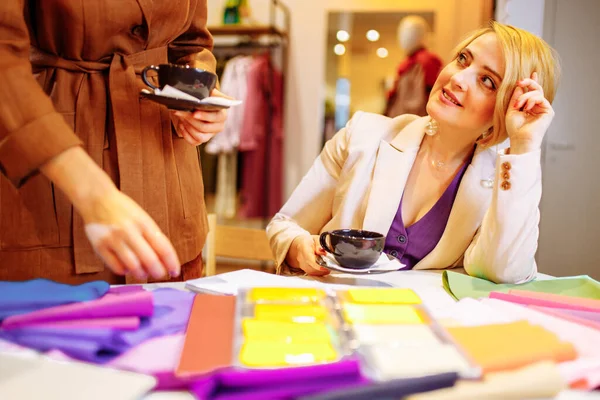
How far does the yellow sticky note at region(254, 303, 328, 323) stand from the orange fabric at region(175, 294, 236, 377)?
5 centimetres

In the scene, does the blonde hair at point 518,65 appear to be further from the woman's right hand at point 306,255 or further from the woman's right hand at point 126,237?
the woman's right hand at point 126,237

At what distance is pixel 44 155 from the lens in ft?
2.72

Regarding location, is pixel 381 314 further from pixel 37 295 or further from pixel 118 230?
pixel 37 295

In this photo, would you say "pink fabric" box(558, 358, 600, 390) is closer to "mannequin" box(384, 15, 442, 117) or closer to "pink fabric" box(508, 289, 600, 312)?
"pink fabric" box(508, 289, 600, 312)

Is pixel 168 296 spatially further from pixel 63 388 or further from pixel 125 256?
pixel 63 388

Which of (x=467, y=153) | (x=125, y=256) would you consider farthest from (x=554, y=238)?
(x=125, y=256)

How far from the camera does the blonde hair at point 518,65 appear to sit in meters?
1.54

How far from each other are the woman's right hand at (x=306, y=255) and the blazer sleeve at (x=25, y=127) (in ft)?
2.14

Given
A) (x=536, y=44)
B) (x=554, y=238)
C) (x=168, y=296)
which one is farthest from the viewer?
(x=554, y=238)

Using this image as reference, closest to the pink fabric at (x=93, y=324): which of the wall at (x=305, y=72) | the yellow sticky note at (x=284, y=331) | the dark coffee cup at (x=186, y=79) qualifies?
the yellow sticky note at (x=284, y=331)

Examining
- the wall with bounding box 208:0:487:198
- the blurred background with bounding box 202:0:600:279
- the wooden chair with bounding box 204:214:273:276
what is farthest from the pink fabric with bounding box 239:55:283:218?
the wooden chair with bounding box 204:214:273:276

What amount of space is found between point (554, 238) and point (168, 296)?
3.09 meters

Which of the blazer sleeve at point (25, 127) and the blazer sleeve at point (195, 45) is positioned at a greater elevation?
the blazer sleeve at point (195, 45)

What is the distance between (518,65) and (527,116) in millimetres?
162
